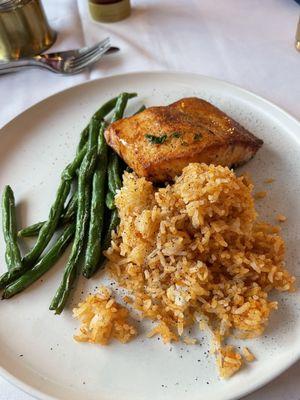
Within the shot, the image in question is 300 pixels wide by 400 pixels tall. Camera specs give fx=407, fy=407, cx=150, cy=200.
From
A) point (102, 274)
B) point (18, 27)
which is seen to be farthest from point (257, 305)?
point (18, 27)

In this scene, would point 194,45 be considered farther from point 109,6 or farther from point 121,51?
point 109,6

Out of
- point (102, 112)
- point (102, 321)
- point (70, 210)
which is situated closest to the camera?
point (102, 321)

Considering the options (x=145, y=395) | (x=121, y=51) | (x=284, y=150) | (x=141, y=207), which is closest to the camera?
(x=145, y=395)

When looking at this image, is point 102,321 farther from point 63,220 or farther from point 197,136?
point 197,136

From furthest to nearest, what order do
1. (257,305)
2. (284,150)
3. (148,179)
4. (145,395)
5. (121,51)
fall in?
(121,51)
(284,150)
(148,179)
(257,305)
(145,395)

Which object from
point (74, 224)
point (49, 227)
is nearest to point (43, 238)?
point (49, 227)
